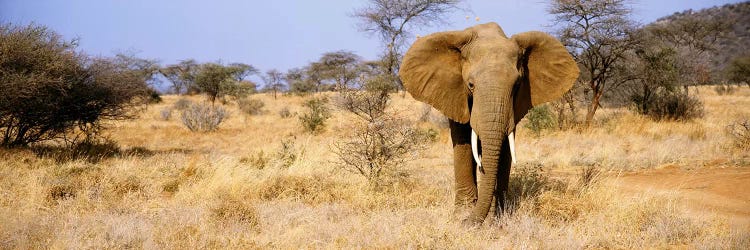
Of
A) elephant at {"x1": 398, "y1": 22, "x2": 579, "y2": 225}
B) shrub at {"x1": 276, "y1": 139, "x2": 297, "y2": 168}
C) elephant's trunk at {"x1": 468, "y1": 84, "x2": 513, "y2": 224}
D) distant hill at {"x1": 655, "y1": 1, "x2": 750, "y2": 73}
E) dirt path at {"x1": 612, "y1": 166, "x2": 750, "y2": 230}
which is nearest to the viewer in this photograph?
elephant's trunk at {"x1": 468, "y1": 84, "x2": 513, "y2": 224}

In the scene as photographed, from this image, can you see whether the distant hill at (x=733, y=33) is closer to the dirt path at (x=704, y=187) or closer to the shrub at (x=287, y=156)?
Result: the dirt path at (x=704, y=187)

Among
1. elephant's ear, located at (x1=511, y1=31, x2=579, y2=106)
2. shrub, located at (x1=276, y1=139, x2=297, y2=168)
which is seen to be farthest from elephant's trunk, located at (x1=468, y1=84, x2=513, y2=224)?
A: shrub, located at (x1=276, y1=139, x2=297, y2=168)

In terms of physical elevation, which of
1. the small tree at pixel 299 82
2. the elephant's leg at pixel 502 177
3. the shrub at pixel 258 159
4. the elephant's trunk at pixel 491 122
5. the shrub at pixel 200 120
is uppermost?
the elephant's trunk at pixel 491 122

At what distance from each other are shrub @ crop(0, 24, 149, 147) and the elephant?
7.03 metres

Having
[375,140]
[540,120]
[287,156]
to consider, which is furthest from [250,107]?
[375,140]

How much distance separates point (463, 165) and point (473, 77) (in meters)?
1.12

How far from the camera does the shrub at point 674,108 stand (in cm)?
1631

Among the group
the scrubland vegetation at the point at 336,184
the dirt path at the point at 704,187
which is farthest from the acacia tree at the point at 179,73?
the dirt path at the point at 704,187

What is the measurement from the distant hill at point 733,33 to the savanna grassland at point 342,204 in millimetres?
46774

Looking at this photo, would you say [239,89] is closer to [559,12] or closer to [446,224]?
[559,12]

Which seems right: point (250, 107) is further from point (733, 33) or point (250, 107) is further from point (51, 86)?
point (733, 33)

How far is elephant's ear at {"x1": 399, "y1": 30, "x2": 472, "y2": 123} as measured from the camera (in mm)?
5207

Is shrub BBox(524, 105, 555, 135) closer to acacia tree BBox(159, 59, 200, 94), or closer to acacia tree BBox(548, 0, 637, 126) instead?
acacia tree BBox(548, 0, 637, 126)

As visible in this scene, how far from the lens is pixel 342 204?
612 centimetres
